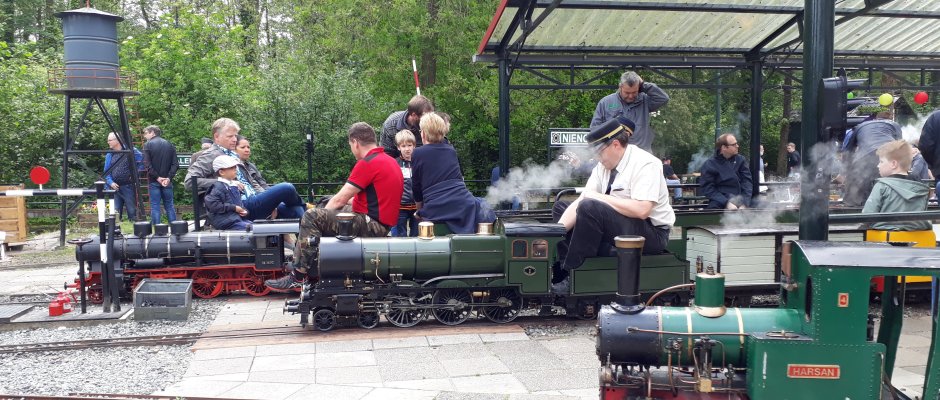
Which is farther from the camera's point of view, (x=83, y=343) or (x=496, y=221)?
(x=496, y=221)

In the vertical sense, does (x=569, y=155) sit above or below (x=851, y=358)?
above

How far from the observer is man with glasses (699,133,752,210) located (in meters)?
8.40

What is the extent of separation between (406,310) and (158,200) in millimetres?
7668

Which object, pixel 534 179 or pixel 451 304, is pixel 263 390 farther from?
pixel 534 179

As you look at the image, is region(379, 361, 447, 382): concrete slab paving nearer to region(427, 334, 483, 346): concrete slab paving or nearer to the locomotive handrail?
region(427, 334, 483, 346): concrete slab paving

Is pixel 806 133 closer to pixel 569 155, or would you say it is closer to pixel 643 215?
pixel 643 215

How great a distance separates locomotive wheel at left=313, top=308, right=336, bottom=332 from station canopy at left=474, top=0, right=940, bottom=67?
4.65 metres

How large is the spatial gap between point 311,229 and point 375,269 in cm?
79

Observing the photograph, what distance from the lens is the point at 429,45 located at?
17.7 m

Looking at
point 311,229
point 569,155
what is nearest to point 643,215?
point 311,229

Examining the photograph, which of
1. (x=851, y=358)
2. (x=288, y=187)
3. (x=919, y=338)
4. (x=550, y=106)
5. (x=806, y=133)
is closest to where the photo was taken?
(x=851, y=358)

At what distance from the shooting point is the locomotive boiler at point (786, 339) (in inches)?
134

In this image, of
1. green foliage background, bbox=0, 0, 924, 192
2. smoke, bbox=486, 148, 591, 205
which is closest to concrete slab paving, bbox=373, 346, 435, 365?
smoke, bbox=486, 148, 591, 205

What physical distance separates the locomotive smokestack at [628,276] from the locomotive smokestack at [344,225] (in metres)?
3.23
